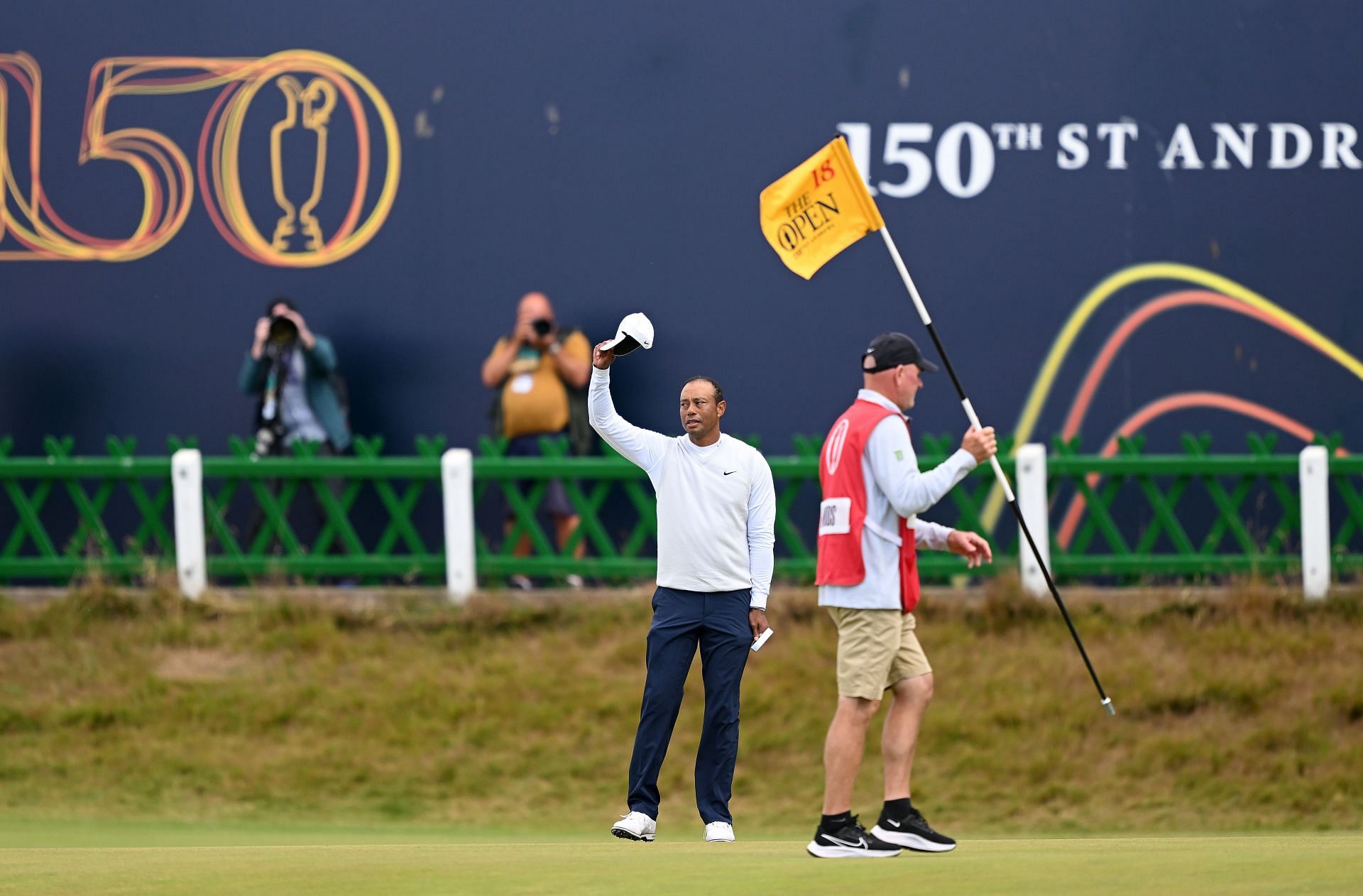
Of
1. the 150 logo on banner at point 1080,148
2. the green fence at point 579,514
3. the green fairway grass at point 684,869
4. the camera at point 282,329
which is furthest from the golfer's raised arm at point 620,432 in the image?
the 150 logo on banner at point 1080,148

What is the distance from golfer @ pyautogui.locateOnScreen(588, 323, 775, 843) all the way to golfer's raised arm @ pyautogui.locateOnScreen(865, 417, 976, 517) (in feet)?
1.69

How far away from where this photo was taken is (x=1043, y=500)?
1075cm

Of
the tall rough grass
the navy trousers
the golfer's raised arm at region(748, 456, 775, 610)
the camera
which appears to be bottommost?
the tall rough grass

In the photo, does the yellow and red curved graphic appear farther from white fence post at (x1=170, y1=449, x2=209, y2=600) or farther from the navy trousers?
the navy trousers

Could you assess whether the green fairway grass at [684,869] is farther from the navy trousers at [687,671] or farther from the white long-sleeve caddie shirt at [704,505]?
the white long-sleeve caddie shirt at [704,505]

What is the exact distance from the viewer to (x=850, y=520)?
6.79 meters

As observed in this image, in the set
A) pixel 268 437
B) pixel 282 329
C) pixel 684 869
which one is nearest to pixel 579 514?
pixel 268 437

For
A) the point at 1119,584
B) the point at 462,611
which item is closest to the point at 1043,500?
the point at 1119,584

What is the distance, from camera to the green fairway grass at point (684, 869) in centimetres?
559

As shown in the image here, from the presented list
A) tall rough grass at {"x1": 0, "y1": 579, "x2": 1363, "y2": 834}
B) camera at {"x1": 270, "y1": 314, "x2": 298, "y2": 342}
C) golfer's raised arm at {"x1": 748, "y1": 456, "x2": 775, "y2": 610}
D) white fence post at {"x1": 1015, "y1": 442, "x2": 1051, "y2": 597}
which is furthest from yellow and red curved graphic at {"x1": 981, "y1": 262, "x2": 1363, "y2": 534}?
golfer's raised arm at {"x1": 748, "y1": 456, "x2": 775, "y2": 610}

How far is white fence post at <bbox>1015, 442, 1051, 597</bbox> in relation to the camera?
10719 mm

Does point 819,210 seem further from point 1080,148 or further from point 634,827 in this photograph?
point 1080,148

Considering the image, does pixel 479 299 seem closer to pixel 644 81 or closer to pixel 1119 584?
pixel 644 81

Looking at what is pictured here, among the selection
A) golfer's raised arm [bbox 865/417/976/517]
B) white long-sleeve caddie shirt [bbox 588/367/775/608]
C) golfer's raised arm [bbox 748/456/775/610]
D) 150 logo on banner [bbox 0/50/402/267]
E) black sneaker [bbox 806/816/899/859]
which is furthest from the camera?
150 logo on banner [bbox 0/50/402/267]
